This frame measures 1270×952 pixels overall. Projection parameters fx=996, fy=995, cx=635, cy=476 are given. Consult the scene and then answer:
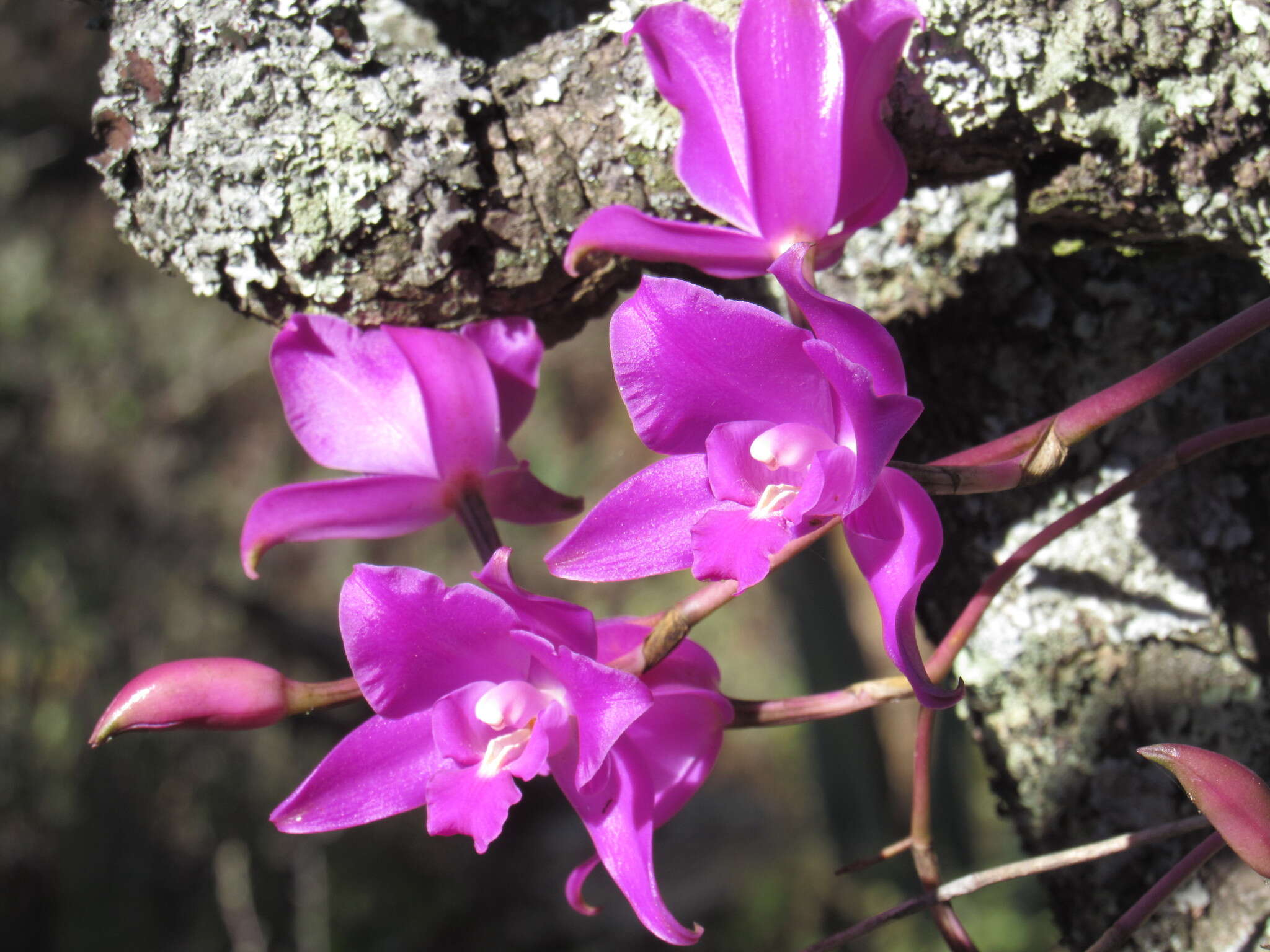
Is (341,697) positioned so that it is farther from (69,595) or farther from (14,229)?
(14,229)

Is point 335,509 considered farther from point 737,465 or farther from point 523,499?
point 737,465

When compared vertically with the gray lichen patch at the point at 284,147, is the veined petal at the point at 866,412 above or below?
below

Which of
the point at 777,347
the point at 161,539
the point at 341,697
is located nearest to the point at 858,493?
the point at 777,347

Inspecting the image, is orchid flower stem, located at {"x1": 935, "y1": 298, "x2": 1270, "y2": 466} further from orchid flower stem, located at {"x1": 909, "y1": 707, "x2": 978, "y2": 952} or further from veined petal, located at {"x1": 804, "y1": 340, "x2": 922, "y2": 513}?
orchid flower stem, located at {"x1": 909, "y1": 707, "x2": 978, "y2": 952}

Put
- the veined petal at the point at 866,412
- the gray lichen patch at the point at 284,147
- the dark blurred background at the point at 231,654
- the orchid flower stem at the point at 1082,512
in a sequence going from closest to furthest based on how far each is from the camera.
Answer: the veined petal at the point at 866,412, the orchid flower stem at the point at 1082,512, the gray lichen patch at the point at 284,147, the dark blurred background at the point at 231,654

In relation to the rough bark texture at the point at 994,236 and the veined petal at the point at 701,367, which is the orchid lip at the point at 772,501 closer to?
the veined petal at the point at 701,367

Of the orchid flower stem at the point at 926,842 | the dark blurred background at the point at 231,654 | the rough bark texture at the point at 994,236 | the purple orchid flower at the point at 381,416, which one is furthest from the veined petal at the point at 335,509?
the dark blurred background at the point at 231,654

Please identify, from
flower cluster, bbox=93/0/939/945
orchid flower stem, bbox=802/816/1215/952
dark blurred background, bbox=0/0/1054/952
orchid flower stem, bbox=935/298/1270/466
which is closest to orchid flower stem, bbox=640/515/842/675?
flower cluster, bbox=93/0/939/945
